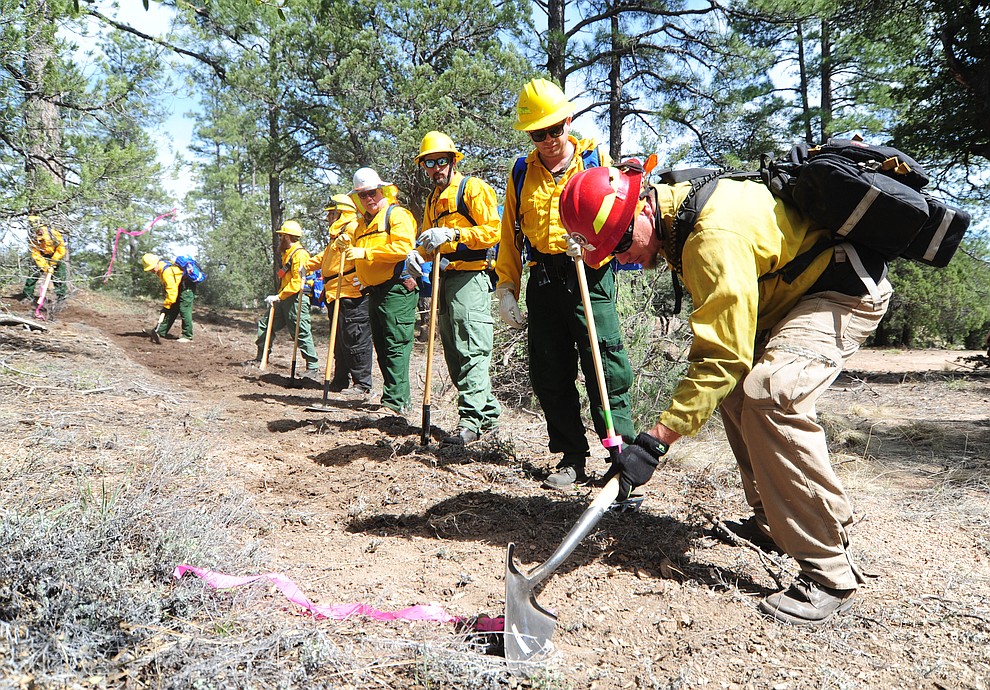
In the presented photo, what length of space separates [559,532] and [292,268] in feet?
21.8

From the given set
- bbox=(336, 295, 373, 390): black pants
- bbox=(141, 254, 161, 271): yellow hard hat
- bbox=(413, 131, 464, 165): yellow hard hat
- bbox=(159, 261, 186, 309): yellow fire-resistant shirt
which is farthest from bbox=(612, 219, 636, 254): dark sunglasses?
bbox=(141, 254, 161, 271): yellow hard hat

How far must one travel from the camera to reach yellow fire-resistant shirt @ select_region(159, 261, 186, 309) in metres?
11.2

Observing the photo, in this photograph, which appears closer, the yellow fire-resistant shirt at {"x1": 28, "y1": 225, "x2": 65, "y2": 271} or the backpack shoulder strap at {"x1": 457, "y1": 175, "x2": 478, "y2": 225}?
the backpack shoulder strap at {"x1": 457, "y1": 175, "x2": 478, "y2": 225}

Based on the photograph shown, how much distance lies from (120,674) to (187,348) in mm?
10348

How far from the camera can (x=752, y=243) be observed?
237 cm

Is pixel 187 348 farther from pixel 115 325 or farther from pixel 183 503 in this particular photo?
pixel 183 503

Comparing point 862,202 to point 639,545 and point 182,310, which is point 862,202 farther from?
point 182,310

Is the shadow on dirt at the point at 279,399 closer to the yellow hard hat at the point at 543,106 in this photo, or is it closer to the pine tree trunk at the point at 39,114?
the pine tree trunk at the point at 39,114

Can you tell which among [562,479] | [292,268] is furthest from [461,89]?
[562,479]

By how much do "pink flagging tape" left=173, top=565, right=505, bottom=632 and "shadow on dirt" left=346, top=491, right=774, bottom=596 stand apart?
66cm

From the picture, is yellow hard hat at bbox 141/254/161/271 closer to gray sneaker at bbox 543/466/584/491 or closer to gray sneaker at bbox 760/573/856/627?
gray sneaker at bbox 543/466/584/491

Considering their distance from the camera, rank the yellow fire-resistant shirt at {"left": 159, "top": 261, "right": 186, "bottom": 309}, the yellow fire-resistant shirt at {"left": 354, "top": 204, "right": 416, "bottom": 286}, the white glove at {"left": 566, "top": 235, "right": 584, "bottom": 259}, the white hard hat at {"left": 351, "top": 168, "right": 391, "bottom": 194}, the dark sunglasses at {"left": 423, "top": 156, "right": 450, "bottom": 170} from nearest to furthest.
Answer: the white glove at {"left": 566, "top": 235, "right": 584, "bottom": 259} → the dark sunglasses at {"left": 423, "top": 156, "right": 450, "bottom": 170} → the yellow fire-resistant shirt at {"left": 354, "top": 204, "right": 416, "bottom": 286} → the white hard hat at {"left": 351, "top": 168, "right": 391, "bottom": 194} → the yellow fire-resistant shirt at {"left": 159, "top": 261, "right": 186, "bottom": 309}

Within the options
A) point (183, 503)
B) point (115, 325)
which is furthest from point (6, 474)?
point (115, 325)

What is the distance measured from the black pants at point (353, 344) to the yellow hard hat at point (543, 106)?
400cm
